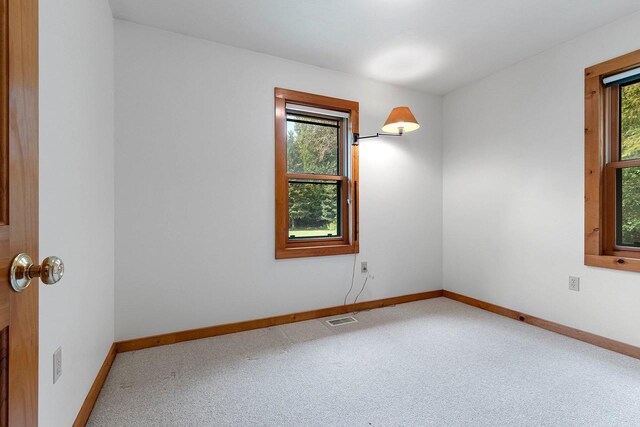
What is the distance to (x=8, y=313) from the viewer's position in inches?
22.5

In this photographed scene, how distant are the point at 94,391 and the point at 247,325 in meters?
1.21

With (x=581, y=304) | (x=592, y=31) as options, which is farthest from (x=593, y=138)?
(x=581, y=304)

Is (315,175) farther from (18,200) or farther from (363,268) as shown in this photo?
(18,200)

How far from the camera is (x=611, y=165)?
2471mm

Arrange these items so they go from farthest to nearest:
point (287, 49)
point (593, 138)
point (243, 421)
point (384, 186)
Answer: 1. point (384, 186)
2. point (287, 49)
3. point (593, 138)
4. point (243, 421)

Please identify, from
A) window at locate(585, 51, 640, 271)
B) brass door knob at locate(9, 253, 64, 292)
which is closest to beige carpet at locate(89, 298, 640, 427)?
window at locate(585, 51, 640, 271)

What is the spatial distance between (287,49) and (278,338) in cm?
259

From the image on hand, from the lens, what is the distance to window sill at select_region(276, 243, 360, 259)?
293 centimetres

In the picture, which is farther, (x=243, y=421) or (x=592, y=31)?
(x=592, y=31)

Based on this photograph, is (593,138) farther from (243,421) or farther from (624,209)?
(243,421)

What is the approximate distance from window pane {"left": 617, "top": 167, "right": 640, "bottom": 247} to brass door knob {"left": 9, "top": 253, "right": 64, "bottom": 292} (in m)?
3.50

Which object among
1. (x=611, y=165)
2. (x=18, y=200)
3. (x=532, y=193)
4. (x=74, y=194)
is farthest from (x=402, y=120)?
(x=18, y=200)

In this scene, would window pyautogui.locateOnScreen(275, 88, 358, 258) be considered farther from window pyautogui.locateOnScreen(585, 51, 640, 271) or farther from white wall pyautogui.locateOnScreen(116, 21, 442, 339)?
window pyautogui.locateOnScreen(585, 51, 640, 271)

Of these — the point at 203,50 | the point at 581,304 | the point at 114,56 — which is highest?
the point at 203,50
